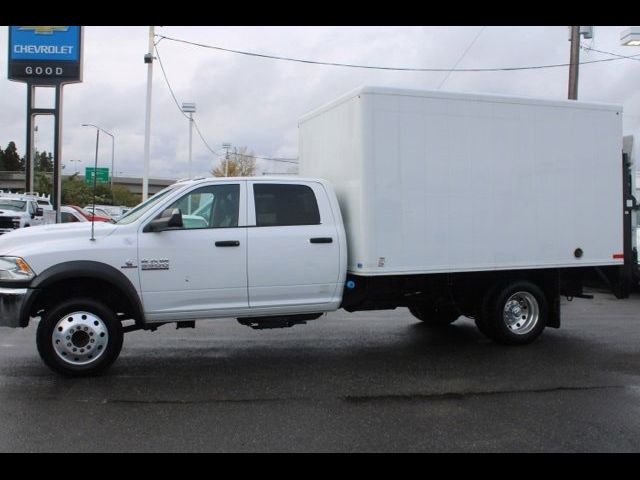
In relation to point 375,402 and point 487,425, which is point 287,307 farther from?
point 487,425

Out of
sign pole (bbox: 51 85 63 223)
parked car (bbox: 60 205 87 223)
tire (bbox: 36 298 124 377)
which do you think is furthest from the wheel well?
sign pole (bbox: 51 85 63 223)

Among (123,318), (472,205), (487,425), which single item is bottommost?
(487,425)

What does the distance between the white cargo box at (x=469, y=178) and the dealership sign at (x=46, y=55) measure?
76.8 ft

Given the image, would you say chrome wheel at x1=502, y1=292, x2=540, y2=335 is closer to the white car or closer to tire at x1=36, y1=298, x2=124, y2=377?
tire at x1=36, y1=298, x2=124, y2=377

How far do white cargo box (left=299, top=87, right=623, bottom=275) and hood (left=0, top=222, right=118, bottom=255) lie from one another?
8.61ft

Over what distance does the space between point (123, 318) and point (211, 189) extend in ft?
5.34

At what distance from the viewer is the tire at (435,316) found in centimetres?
868

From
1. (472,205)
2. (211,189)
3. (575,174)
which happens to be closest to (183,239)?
(211,189)

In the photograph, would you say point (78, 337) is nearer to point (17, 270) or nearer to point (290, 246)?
point (17, 270)

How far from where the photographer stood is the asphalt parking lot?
438 cm

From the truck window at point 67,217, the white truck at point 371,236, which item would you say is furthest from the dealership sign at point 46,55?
the white truck at point 371,236

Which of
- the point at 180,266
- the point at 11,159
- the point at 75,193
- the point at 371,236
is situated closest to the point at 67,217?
the point at 180,266

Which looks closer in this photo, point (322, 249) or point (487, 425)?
point (487, 425)

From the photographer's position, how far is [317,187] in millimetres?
6703
